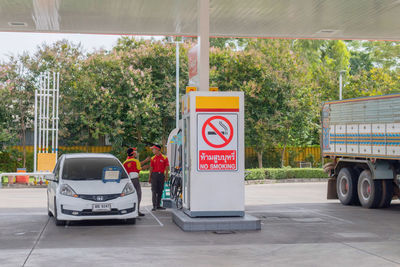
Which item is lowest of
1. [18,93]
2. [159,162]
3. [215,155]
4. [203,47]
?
[159,162]

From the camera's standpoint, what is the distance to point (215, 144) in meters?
13.4

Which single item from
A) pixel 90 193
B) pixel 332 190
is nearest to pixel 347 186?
pixel 332 190

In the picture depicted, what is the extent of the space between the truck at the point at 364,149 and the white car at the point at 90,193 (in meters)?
7.25

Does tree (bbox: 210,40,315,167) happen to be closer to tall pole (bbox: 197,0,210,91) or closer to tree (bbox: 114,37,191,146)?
tree (bbox: 114,37,191,146)

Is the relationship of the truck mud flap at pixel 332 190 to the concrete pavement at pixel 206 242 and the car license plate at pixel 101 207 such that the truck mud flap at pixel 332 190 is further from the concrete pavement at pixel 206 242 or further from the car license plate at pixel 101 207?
the car license plate at pixel 101 207

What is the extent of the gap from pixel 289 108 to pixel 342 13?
17.5 meters

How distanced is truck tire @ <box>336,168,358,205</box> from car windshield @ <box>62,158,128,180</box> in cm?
778

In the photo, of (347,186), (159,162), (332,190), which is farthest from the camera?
(332,190)

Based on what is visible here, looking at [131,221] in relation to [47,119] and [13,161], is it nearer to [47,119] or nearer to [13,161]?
[47,119]

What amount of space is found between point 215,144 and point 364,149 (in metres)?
6.49

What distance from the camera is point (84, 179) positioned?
14.0m

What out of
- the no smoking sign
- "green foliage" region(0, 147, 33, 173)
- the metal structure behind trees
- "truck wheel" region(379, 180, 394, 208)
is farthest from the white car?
"green foliage" region(0, 147, 33, 173)

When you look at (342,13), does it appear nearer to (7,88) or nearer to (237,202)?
(237,202)

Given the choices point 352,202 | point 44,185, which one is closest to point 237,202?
point 352,202
